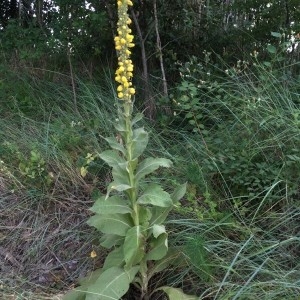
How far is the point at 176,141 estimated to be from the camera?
420 cm

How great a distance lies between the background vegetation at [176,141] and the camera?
112 inches

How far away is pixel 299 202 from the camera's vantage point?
2.95 metres

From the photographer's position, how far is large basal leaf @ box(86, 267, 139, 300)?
2.57 m

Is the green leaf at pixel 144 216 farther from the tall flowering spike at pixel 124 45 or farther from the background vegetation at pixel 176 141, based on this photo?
the tall flowering spike at pixel 124 45

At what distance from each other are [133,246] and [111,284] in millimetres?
232

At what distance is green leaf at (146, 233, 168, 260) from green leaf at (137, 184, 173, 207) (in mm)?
181

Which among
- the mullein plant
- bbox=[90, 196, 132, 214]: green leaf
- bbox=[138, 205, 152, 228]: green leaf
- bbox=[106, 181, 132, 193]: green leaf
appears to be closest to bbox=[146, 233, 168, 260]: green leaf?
the mullein plant

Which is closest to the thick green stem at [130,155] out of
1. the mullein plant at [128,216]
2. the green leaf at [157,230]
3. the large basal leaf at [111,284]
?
the mullein plant at [128,216]

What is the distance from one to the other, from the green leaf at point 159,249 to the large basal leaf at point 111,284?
0.11 meters

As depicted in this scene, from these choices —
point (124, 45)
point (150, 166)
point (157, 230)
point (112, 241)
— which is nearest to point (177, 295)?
point (157, 230)

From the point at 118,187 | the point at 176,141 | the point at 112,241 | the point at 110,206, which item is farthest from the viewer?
the point at 176,141

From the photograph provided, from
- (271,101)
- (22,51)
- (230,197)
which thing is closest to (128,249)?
(230,197)

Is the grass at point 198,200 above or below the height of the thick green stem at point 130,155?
below

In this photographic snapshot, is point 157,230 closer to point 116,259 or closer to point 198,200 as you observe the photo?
point 116,259
